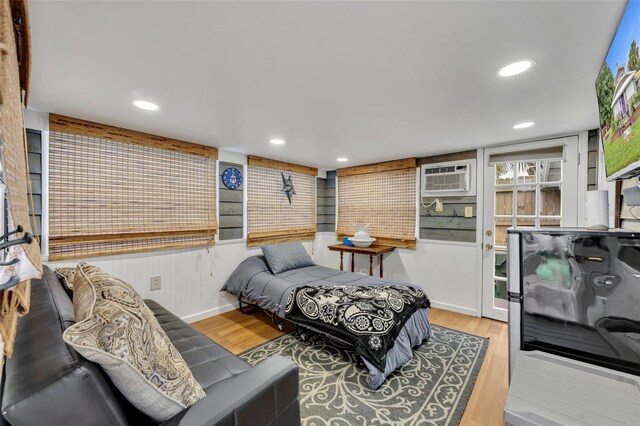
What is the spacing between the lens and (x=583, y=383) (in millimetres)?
922

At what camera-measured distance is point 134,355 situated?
898mm

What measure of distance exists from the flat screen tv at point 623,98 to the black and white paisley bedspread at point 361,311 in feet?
5.35

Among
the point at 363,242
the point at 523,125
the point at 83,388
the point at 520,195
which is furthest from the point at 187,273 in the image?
the point at 520,195

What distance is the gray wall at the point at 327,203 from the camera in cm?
499

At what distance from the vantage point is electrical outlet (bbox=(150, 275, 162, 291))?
2.89m

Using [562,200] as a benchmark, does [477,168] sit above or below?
above

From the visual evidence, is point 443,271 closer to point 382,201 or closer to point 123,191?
point 382,201

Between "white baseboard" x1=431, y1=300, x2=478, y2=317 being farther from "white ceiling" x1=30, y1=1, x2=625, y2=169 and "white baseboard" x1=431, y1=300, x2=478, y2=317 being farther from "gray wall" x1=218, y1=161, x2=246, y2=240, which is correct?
"gray wall" x1=218, y1=161, x2=246, y2=240

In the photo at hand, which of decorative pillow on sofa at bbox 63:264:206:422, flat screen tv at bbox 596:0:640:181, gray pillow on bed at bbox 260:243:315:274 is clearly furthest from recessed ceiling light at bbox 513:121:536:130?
decorative pillow on sofa at bbox 63:264:206:422

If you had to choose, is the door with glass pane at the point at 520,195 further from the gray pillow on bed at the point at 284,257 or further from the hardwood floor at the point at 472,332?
the gray pillow on bed at the point at 284,257

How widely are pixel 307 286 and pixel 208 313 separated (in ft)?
4.78

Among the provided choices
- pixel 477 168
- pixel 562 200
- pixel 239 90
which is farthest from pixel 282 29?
pixel 562 200

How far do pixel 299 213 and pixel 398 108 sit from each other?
2.78 meters

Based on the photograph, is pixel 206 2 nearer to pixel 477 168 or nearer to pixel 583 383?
pixel 583 383
